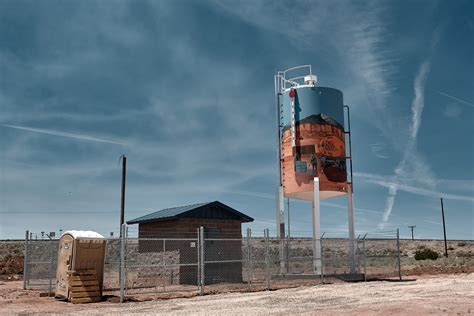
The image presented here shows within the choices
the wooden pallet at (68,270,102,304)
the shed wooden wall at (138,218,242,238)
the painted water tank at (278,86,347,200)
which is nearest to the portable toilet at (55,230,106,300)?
the wooden pallet at (68,270,102,304)

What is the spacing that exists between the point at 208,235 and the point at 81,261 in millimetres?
9062

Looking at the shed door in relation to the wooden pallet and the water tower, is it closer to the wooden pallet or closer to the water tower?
the wooden pallet

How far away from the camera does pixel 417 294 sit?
1889cm

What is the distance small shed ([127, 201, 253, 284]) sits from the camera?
85.6 ft

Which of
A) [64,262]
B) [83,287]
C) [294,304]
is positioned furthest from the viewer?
[64,262]

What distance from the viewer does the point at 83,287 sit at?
60.4 feet

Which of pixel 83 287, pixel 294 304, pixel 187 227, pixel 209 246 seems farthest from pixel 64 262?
pixel 209 246

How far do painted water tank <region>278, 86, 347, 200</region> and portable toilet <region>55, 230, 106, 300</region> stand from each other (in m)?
13.1

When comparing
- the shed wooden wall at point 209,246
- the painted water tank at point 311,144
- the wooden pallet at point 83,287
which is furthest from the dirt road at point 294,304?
the painted water tank at point 311,144

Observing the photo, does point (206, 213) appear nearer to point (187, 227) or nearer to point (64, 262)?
point (187, 227)

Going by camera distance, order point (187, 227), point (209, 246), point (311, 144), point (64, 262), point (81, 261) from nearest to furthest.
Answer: point (81, 261) → point (64, 262) → point (187, 227) → point (209, 246) → point (311, 144)

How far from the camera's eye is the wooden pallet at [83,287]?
59.7ft

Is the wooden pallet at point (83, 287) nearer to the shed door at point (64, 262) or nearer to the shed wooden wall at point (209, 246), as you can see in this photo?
the shed door at point (64, 262)

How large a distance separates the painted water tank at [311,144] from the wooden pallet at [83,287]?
13.7 m
